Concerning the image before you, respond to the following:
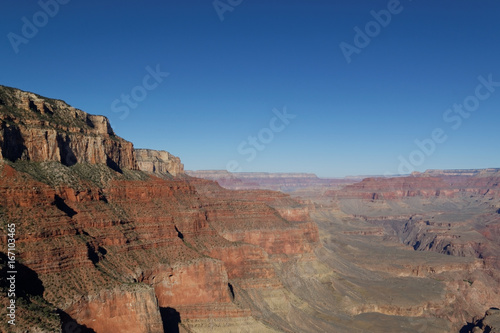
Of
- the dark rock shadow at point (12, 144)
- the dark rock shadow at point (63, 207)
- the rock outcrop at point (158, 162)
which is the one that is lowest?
the dark rock shadow at point (63, 207)

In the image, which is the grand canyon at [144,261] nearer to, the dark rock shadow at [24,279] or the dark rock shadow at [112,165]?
the dark rock shadow at [24,279]

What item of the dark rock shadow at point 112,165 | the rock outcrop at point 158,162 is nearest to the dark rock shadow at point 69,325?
the dark rock shadow at point 112,165

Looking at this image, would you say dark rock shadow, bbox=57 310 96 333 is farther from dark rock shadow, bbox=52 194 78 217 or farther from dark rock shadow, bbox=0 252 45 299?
dark rock shadow, bbox=52 194 78 217

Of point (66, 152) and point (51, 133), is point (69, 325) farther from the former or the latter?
point (66, 152)

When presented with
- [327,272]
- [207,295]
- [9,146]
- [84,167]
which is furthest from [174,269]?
[327,272]

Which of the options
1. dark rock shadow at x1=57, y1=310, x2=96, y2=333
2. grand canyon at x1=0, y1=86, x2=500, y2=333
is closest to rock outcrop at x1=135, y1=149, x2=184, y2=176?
grand canyon at x1=0, y1=86, x2=500, y2=333
